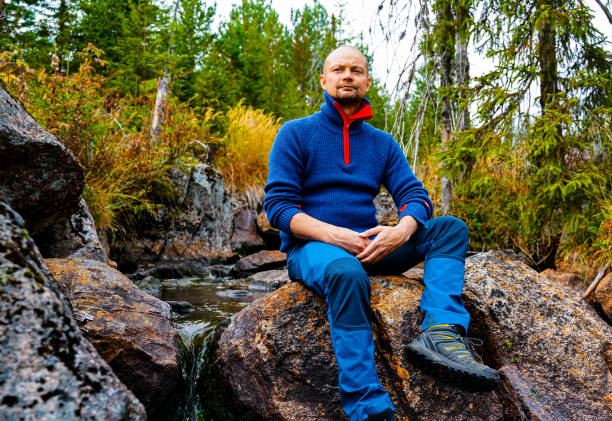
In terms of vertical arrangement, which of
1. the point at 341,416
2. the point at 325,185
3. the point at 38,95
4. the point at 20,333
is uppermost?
the point at 38,95

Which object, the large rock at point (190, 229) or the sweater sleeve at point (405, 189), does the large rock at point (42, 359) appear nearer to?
the sweater sleeve at point (405, 189)

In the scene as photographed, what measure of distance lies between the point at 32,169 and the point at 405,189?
2.32 metres

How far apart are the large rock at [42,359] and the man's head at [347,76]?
1.88m

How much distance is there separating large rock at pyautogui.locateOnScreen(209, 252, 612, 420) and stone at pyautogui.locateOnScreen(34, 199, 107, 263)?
174cm

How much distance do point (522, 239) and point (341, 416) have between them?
3.74 meters

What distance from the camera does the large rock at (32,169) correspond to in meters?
2.38

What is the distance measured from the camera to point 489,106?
4.33m

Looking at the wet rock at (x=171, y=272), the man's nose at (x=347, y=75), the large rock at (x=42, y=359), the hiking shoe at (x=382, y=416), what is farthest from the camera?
the wet rock at (x=171, y=272)

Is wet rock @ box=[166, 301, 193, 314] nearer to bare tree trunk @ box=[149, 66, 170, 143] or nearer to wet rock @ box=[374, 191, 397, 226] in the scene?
bare tree trunk @ box=[149, 66, 170, 143]

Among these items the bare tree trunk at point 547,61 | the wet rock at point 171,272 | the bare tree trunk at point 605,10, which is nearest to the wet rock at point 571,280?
the bare tree trunk at point 547,61

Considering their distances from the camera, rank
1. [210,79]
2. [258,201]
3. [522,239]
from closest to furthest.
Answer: [522,239], [258,201], [210,79]

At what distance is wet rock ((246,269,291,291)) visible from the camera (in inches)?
196

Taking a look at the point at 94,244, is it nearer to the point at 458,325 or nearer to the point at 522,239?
the point at 458,325

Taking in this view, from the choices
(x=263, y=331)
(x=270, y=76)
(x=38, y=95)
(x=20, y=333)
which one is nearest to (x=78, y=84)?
(x=38, y=95)
